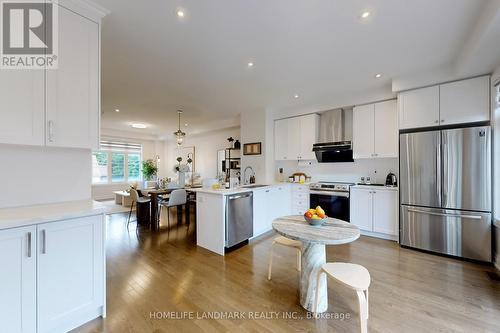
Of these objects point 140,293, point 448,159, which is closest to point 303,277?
point 140,293

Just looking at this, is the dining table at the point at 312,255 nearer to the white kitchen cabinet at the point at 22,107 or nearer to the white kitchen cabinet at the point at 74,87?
the white kitchen cabinet at the point at 74,87

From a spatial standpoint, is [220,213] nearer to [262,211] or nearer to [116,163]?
[262,211]

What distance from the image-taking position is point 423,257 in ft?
9.80

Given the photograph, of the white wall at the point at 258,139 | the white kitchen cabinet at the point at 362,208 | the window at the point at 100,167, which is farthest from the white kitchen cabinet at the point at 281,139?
the window at the point at 100,167

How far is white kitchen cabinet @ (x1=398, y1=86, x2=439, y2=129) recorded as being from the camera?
3.13m

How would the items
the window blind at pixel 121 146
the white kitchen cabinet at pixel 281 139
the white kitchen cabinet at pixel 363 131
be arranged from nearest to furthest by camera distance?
the white kitchen cabinet at pixel 363 131
the white kitchen cabinet at pixel 281 139
the window blind at pixel 121 146

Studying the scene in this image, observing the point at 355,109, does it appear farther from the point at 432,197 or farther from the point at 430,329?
the point at 430,329

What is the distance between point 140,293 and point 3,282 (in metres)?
1.09

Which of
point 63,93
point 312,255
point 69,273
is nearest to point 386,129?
point 312,255

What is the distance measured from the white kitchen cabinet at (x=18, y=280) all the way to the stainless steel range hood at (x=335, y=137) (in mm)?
4457

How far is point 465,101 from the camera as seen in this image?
9.54ft

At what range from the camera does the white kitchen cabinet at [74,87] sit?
1.70 m

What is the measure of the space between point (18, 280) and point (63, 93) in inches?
57.3

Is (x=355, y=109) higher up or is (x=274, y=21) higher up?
(x=274, y=21)
